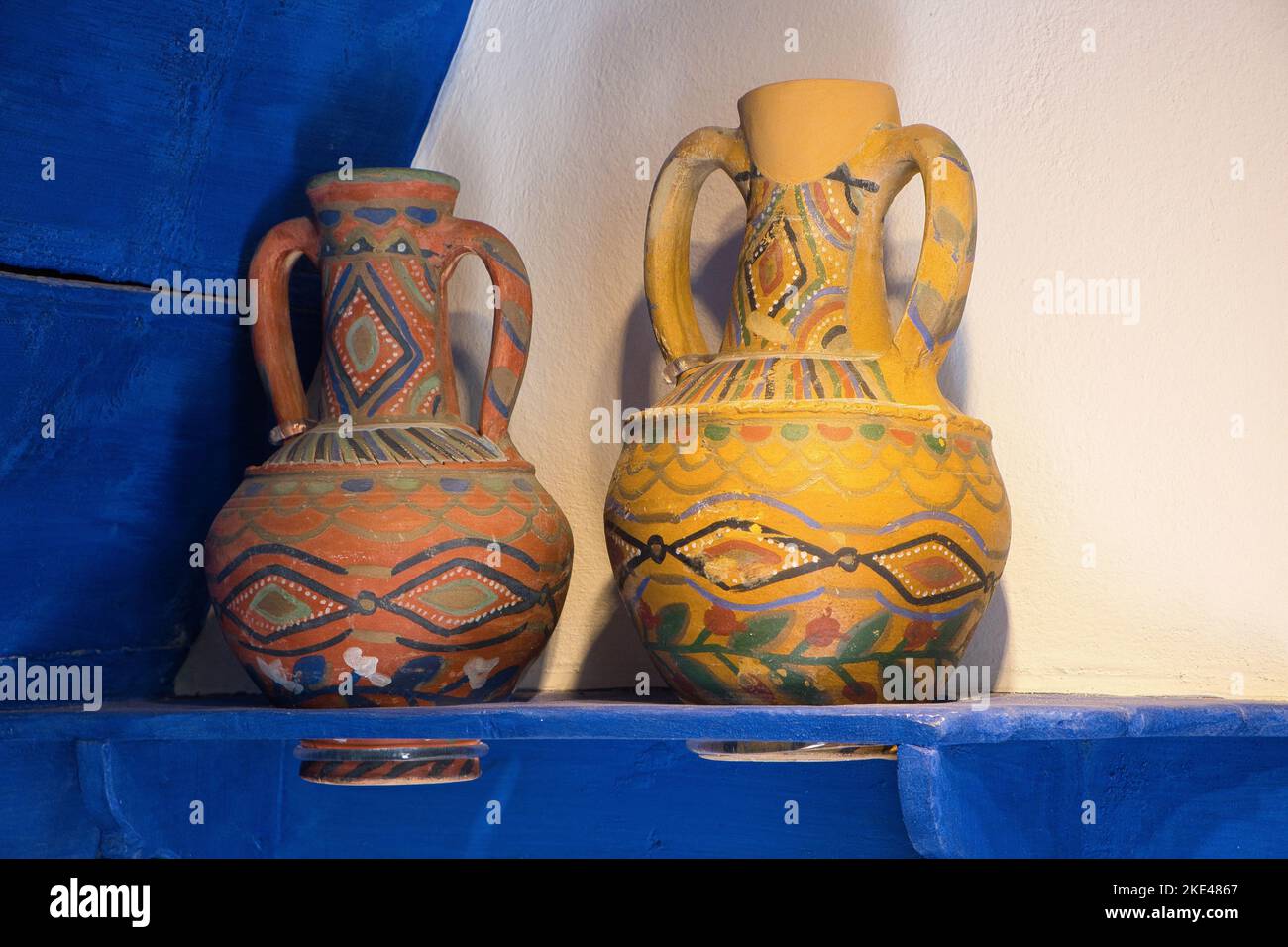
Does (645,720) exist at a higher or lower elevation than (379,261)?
lower

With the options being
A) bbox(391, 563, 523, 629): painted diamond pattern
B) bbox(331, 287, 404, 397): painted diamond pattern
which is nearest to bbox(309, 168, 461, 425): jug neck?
bbox(331, 287, 404, 397): painted diamond pattern

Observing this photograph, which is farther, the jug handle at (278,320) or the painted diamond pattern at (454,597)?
the jug handle at (278,320)

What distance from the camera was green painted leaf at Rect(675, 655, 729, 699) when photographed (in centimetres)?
104

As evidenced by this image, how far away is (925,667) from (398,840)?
46 centimetres

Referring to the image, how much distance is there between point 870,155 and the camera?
3.55 feet

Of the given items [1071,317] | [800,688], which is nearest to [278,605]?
[800,688]

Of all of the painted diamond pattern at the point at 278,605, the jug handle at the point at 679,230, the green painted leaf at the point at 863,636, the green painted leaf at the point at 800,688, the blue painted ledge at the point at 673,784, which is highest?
the jug handle at the point at 679,230

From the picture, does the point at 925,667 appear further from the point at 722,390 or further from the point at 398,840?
the point at 398,840

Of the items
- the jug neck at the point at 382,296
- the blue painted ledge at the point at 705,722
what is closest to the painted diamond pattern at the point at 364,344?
the jug neck at the point at 382,296

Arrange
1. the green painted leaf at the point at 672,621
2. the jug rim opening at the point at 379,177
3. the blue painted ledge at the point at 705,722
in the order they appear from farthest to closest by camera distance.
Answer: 1. the jug rim opening at the point at 379,177
2. the green painted leaf at the point at 672,621
3. the blue painted ledge at the point at 705,722

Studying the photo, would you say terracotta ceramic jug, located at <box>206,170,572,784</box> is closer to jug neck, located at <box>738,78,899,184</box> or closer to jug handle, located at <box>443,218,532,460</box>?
jug handle, located at <box>443,218,532,460</box>

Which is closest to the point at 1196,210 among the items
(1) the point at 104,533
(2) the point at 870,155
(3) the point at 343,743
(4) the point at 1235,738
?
(2) the point at 870,155

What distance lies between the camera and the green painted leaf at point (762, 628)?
1002 mm

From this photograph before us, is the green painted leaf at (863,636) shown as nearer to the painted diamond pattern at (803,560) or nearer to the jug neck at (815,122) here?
the painted diamond pattern at (803,560)
